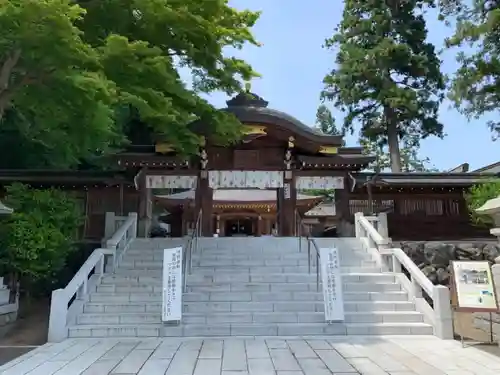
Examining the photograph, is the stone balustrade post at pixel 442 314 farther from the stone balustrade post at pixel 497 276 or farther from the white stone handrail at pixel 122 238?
the white stone handrail at pixel 122 238

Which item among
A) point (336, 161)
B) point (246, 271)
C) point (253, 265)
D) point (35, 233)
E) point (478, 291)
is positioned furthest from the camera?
point (336, 161)

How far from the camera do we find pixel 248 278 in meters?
9.00

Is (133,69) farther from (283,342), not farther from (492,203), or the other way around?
(492,203)

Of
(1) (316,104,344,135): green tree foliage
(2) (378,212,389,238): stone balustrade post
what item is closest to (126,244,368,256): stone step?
(2) (378,212,389,238): stone balustrade post

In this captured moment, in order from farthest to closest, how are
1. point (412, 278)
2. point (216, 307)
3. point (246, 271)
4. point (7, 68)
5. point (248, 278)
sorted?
point (246, 271), point (248, 278), point (412, 278), point (216, 307), point (7, 68)

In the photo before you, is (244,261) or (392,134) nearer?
(244,261)

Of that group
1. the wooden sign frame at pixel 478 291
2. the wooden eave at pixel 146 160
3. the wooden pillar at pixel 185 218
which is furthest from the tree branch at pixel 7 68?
the wooden pillar at pixel 185 218

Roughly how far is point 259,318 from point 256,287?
113 cm

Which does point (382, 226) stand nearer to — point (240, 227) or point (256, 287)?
point (256, 287)

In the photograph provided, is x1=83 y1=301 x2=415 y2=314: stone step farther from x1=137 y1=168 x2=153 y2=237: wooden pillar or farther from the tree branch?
x1=137 y1=168 x2=153 y2=237: wooden pillar

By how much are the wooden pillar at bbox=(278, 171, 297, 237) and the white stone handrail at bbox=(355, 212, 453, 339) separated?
236 cm

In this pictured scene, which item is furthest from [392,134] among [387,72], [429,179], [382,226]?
[382,226]

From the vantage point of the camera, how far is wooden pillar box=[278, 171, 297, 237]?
13.2 meters

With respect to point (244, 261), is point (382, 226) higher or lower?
higher
